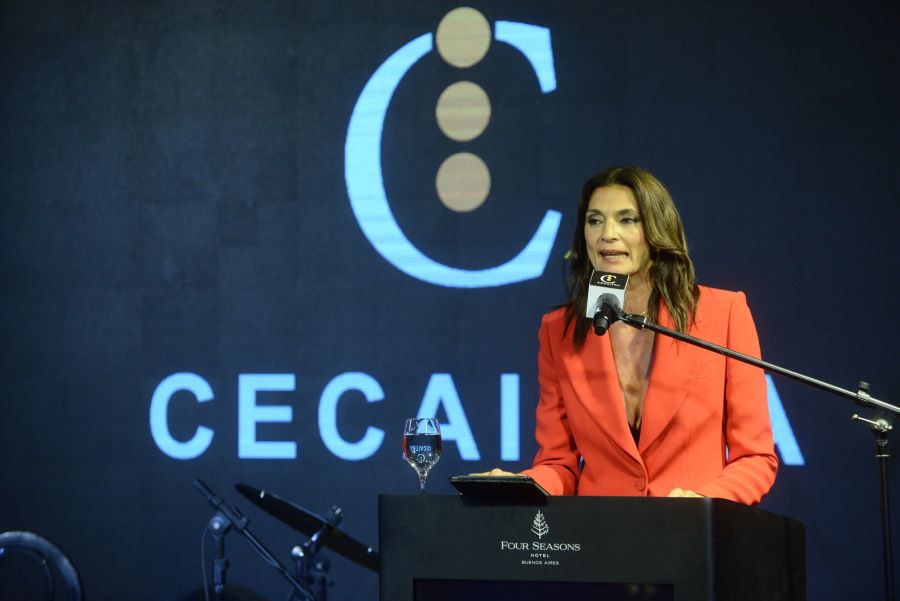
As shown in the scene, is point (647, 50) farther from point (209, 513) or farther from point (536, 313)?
point (209, 513)

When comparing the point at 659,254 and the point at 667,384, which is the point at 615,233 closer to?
the point at 659,254

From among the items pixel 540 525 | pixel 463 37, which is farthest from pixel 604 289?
pixel 463 37

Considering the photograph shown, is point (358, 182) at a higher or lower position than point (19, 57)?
lower

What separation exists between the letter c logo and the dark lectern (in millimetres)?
2615

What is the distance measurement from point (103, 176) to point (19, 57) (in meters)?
0.67

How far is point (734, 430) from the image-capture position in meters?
2.48

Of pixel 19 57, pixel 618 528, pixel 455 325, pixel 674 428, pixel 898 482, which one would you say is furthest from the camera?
pixel 19 57

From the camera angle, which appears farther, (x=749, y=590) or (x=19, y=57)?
(x=19, y=57)

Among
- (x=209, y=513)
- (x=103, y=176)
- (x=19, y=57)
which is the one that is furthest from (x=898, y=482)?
(x=19, y=57)

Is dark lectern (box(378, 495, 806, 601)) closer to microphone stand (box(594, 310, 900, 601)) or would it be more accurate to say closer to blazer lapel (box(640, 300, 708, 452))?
microphone stand (box(594, 310, 900, 601))

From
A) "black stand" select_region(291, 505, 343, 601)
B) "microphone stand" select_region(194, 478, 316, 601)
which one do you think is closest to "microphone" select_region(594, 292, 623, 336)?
"black stand" select_region(291, 505, 343, 601)

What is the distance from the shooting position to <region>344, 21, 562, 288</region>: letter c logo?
14.5 ft

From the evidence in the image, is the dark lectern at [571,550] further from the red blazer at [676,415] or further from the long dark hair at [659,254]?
the long dark hair at [659,254]

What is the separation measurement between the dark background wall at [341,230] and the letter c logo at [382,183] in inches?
1.5
